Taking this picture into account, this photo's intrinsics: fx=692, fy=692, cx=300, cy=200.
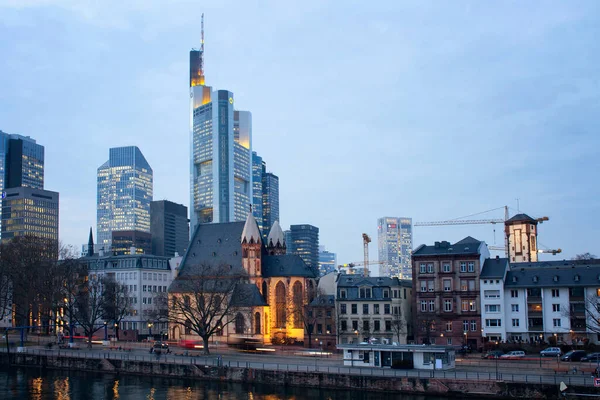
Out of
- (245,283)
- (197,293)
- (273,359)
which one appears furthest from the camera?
(245,283)

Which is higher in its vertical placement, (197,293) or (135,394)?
(197,293)

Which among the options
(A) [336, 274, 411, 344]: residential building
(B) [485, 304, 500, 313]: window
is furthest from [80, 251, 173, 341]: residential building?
(B) [485, 304, 500, 313]: window

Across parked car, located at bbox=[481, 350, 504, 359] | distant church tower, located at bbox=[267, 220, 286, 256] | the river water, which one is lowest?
the river water

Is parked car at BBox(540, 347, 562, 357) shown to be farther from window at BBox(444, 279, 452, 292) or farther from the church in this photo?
the church

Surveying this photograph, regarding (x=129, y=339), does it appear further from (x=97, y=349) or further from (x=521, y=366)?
(x=521, y=366)

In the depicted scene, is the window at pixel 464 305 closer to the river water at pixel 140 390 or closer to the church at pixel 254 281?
the church at pixel 254 281

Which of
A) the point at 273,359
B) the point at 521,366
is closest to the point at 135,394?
the point at 273,359

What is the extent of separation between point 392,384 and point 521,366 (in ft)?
54.0

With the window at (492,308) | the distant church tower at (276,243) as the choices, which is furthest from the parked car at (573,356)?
the distant church tower at (276,243)

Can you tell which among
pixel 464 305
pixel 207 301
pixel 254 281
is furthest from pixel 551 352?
pixel 254 281

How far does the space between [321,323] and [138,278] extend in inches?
2119

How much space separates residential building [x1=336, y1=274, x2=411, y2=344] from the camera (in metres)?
115

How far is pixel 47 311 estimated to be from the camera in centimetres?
13662

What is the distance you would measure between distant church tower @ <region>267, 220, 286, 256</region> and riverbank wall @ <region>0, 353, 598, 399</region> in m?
60.7
